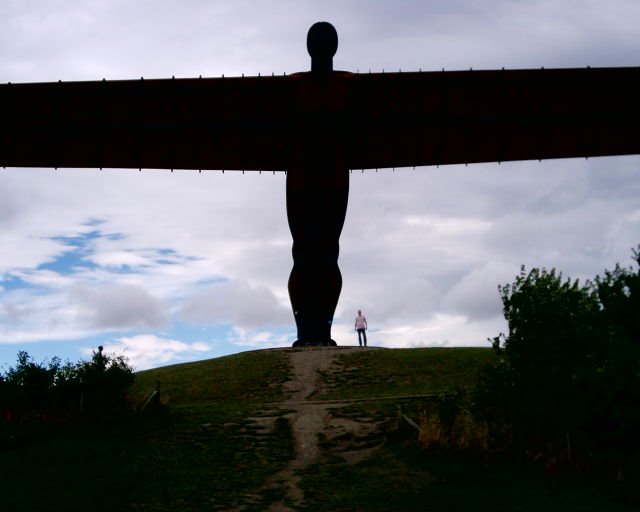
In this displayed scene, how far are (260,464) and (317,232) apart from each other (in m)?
7.75

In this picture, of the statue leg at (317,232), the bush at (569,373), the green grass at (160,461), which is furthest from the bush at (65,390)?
the bush at (569,373)

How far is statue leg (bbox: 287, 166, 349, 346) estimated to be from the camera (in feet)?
64.5

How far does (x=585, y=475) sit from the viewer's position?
12.3 metres

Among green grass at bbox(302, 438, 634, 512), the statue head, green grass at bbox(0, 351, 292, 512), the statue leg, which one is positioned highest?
the statue head

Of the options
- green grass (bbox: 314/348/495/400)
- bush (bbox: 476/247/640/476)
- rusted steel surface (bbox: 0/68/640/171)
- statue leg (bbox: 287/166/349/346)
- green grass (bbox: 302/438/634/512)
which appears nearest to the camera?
green grass (bbox: 302/438/634/512)

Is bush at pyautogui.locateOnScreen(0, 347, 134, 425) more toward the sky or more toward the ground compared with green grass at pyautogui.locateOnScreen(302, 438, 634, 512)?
more toward the sky

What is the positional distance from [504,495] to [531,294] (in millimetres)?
3909

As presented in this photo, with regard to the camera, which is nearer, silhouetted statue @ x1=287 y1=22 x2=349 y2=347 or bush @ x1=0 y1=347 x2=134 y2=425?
bush @ x1=0 y1=347 x2=134 y2=425

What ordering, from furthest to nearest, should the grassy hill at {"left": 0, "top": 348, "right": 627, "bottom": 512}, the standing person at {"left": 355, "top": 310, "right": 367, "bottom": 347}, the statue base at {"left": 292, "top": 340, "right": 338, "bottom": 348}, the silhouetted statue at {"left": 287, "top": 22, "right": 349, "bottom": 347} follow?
the standing person at {"left": 355, "top": 310, "right": 367, "bottom": 347}, the statue base at {"left": 292, "top": 340, "right": 338, "bottom": 348}, the silhouetted statue at {"left": 287, "top": 22, "right": 349, "bottom": 347}, the grassy hill at {"left": 0, "top": 348, "right": 627, "bottom": 512}

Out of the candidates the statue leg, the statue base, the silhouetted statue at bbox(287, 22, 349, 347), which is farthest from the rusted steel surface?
the statue base

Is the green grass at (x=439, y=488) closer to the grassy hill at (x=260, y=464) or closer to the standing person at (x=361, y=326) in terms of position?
the grassy hill at (x=260, y=464)

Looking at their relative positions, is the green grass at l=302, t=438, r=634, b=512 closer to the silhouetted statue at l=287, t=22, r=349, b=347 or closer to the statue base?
the silhouetted statue at l=287, t=22, r=349, b=347

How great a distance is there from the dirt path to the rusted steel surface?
5.37 metres

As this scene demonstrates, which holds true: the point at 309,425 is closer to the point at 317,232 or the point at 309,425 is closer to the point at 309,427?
the point at 309,427
